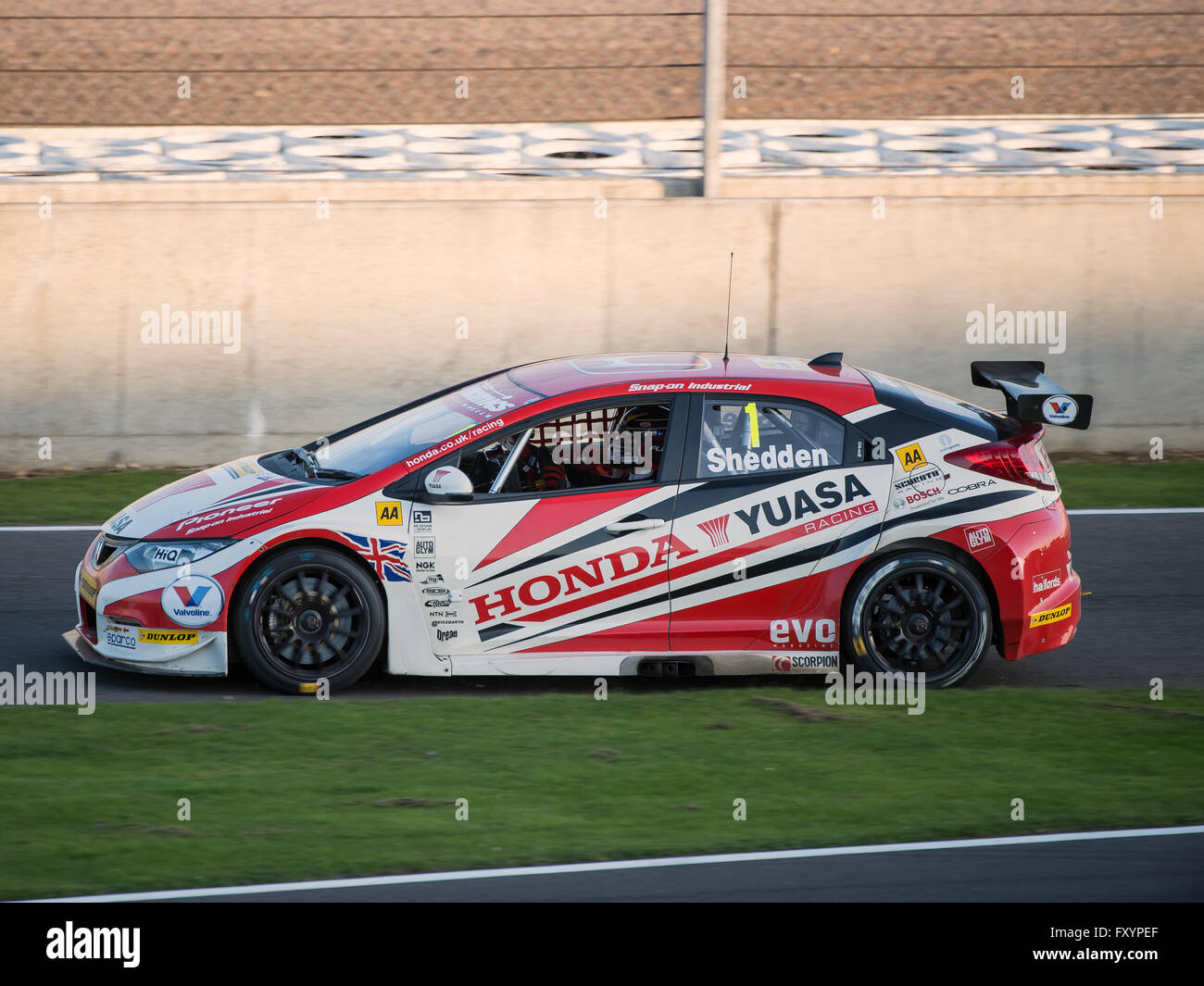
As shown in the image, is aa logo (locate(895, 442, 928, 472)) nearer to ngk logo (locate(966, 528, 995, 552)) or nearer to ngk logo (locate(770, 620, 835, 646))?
ngk logo (locate(966, 528, 995, 552))

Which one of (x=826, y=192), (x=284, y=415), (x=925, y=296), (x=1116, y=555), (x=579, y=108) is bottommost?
(x=1116, y=555)

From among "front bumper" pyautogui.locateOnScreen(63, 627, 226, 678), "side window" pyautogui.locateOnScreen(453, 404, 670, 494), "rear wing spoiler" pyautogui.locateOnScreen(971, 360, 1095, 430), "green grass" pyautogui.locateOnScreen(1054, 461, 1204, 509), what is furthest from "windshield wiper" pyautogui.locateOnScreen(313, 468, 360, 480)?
"green grass" pyautogui.locateOnScreen(1054, 461, 1204, 509)

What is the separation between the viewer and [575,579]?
7.29m

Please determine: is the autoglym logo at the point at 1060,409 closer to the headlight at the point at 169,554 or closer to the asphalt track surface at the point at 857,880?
the asphalt track surface at the point at 857,880

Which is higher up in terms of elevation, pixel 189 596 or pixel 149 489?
pixel 149 489

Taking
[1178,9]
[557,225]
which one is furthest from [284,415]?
[1178,9]

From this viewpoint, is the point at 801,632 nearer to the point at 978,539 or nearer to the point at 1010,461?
the point at 978,539

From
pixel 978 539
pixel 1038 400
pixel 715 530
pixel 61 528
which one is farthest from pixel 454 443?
pixel 61 528

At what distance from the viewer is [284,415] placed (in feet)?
38.6

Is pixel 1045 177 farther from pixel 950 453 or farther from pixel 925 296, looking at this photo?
pixel 950 453

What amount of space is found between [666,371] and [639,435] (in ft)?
1.40
